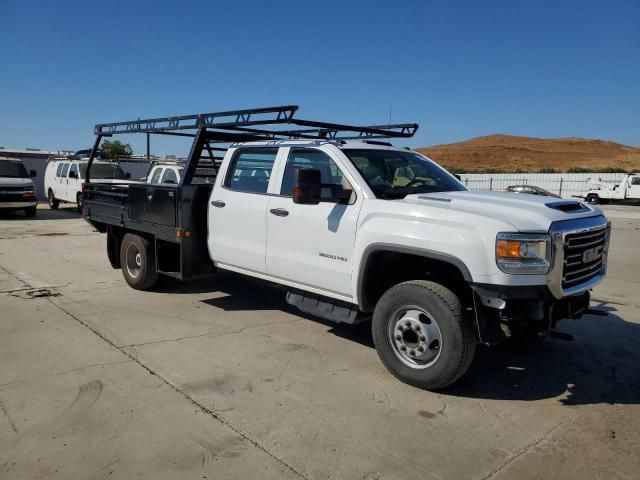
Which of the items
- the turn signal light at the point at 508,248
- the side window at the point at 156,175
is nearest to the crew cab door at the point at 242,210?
the turn signal light at the point at 508,248

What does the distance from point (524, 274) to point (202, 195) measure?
3858mm

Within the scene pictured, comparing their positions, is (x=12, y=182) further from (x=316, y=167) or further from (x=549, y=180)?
(x=549, y=180)

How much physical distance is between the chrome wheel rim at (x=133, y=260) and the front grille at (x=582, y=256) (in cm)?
545

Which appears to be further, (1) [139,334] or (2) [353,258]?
(1) [139,334]

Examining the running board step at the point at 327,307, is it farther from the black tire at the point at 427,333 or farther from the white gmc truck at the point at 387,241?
the black tire at the point at 427,333

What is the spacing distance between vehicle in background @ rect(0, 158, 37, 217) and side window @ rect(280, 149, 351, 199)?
1553 centimetres

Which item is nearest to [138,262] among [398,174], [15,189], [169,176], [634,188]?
[398,174]

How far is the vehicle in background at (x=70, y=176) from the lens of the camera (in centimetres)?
1884

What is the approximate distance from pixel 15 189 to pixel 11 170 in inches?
38.2

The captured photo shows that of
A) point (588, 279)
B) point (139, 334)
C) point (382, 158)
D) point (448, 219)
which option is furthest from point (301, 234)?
point (588, 279)

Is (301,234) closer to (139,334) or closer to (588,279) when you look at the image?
(139,334)

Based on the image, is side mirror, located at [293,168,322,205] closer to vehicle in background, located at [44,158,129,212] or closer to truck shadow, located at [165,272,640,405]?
truck shadow, located at [165,272,640,405]

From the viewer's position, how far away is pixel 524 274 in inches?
149

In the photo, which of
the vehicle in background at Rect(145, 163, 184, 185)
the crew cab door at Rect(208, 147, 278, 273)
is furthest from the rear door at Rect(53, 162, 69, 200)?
the crew cab door at Rect(208, 147, 278, 273)
